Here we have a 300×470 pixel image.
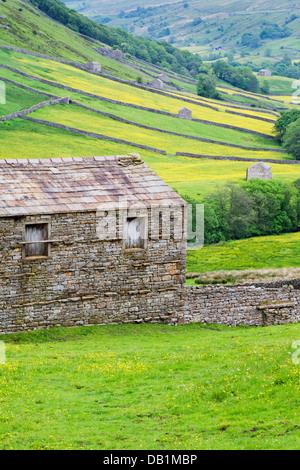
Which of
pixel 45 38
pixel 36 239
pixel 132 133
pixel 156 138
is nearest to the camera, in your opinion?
pixel 36 239

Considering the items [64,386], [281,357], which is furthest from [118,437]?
[281,357]

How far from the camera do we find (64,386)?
1766cm

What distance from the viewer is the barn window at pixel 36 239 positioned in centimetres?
2383

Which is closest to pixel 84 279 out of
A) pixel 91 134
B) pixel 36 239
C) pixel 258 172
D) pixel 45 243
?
pixel 45 243

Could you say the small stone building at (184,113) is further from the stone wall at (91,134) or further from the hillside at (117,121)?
the stone wall at (91,134)

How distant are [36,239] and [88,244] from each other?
2009mm

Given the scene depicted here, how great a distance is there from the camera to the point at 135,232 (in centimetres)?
2592

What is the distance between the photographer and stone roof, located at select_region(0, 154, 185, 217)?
79.0ft

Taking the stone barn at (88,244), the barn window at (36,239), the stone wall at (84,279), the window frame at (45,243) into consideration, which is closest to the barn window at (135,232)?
the stone barn at (88,244)

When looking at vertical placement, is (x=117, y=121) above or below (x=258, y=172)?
above

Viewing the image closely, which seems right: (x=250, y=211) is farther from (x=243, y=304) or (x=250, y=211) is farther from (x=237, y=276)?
(x=243, y=304)

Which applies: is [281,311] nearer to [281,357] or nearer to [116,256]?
[116,256]

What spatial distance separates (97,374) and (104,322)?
23.3ft
